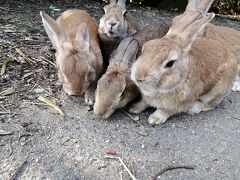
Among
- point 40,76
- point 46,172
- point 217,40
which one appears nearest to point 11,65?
point 40,76

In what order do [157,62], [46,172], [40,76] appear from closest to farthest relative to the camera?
[46,172]
[157,62]
[40,76]

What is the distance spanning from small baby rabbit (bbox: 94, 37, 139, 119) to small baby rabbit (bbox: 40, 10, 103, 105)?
0.17 metres

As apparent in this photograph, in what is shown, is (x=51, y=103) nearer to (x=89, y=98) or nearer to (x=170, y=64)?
(x=89, y=98)

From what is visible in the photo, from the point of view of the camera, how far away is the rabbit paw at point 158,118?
4195 millimetres

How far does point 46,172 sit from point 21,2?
167 inches

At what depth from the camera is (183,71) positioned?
160 inches

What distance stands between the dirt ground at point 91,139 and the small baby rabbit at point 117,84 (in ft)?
0.58

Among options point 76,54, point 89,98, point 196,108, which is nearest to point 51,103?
point 89,98

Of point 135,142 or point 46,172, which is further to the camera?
point 135,142

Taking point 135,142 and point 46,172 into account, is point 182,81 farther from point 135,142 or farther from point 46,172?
point 46,172

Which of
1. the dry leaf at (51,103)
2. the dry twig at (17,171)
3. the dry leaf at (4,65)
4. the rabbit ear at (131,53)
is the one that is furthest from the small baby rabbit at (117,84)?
the dry leaf at (4,65)

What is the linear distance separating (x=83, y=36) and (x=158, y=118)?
1.19m

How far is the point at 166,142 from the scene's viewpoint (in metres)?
3.99

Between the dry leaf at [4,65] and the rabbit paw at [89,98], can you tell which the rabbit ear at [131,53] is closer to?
the rabbit paw at [89,98]
